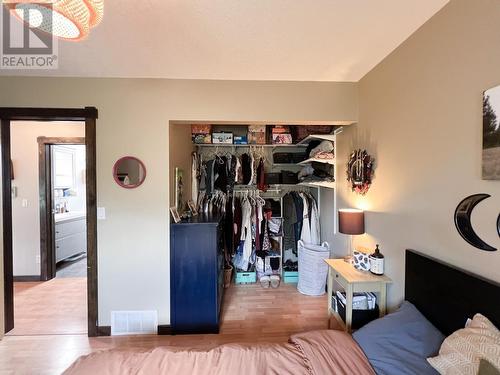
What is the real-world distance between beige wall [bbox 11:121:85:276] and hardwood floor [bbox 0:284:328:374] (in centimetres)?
169

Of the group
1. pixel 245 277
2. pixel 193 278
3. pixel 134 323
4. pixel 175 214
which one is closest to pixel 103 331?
pixel 134 323

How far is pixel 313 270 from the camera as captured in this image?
112 inches

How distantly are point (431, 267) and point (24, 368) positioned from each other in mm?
2999

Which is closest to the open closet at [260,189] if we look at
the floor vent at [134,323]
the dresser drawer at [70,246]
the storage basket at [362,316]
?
the floor vent at [134,323]

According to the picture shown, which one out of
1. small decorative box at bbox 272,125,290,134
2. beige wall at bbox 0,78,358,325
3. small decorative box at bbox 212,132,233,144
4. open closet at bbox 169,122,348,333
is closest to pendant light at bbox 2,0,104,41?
beige wall at bbox 0,78,358,325

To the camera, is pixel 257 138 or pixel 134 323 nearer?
pixel 134 323

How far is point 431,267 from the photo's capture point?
4.38 feet

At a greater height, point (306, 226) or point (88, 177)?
point (88, 177)

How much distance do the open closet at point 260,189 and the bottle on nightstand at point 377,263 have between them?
0.91 meters

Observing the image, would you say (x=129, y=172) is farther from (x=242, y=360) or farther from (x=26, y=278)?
(x=26, y=278)

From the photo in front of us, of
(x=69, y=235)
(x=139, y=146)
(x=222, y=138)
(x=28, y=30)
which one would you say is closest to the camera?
(x=28, y=30)

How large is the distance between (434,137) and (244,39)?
4.49ft

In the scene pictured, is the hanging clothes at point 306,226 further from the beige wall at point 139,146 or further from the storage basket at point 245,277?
the beige wall at point 139,146

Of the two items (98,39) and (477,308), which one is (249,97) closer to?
(98,39)
